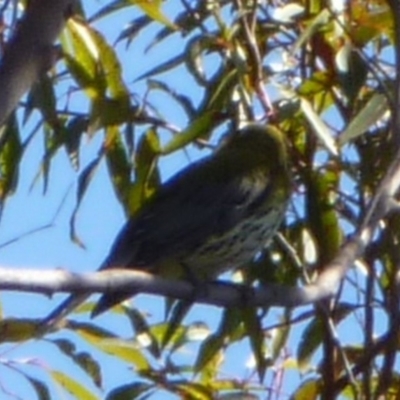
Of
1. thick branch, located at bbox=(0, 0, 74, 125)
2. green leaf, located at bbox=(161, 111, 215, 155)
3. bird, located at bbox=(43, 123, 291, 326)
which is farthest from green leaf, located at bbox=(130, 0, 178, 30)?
thick branch, located at bbox=(0, 0, 74, 125)

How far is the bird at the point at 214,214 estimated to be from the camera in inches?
116

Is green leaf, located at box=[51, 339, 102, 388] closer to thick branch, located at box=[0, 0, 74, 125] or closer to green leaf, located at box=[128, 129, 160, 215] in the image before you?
green leaf, located at box=[128, 129, 160, 215]

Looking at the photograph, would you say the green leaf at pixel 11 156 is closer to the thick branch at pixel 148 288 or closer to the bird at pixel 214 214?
the bird at pixel 214 214

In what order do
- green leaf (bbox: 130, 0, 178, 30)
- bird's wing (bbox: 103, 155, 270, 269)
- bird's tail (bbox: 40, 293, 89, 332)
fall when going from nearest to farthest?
1. green leaf (bbox: 130, 0, 178, 30)
2. bird's tail (bbox: 40, 293, 89, 332)
3. bird's wing (bbox: 103, 155, 270, 269)

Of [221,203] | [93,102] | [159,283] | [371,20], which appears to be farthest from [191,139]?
[159,283]

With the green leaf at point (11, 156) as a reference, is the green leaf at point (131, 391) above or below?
below

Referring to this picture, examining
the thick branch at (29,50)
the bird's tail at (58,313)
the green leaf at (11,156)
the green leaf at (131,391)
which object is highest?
the thick branch at (29,50)

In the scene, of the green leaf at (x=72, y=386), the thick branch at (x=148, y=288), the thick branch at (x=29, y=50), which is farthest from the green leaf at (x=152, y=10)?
the thick branch at (x=29, y=50)

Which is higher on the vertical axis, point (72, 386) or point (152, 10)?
point (152, 10)

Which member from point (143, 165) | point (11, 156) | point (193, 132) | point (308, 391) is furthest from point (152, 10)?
point (308, 391)

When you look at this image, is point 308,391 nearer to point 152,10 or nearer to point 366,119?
point 366,119

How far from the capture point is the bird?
2943 millimetres

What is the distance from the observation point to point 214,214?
3211mm

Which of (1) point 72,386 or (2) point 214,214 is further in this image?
(2) point 214,214
